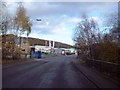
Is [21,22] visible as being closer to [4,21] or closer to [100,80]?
[4,21]

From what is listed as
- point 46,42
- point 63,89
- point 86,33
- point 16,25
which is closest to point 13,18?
point 16,25

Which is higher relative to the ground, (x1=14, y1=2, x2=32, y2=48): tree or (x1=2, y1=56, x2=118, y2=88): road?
(x1=14, y1=2, x2=32, y2=48): tree

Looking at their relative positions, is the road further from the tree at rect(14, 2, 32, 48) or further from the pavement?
the tree at rect(14, 2, 32, 48)

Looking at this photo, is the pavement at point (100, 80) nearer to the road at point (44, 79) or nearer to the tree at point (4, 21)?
the road at point (44, 79)

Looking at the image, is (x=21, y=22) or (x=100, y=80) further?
(x=21, y=22)

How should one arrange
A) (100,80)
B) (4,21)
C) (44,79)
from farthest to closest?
(4,21), (44,79), (100,80)

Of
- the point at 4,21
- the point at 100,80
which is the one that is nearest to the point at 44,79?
the point at 100,80

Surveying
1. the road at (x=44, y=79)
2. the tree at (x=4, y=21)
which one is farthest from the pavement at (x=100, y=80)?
the tree at (x=4, y=21)

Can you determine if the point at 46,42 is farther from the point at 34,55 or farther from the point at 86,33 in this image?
the point at 86,33

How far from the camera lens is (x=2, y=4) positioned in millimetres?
49656

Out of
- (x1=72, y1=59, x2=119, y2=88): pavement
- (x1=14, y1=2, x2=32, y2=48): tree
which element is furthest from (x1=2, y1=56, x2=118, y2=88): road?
(x1=14, y1=2, x2=32, y2=48): tree

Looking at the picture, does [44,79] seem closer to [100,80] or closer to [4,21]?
[100,80]

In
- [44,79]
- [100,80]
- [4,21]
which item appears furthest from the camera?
[4,21]

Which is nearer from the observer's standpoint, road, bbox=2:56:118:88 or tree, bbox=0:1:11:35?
road, bbox=2:56:118:88
